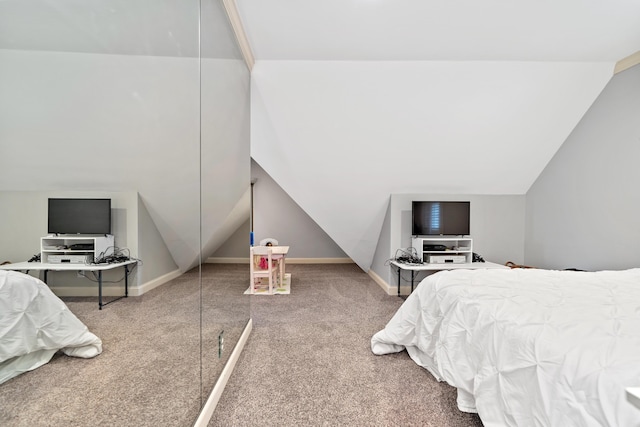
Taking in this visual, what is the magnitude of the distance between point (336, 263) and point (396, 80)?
13.1 feet

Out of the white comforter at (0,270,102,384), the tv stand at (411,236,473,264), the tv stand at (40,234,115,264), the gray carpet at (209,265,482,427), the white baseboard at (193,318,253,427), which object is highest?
the tv stand at (40,234,115,264)

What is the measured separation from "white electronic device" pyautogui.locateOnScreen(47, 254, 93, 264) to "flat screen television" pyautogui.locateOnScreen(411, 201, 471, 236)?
3.58 m

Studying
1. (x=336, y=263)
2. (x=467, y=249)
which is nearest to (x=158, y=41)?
(x=467, y=249)

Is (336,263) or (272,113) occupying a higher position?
(272,113)

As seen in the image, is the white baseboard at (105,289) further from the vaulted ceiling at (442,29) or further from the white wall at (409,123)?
the white wall at (409,123)

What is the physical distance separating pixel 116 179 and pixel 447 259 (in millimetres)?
3700

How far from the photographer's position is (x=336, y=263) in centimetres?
620

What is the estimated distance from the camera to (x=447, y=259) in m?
3.77

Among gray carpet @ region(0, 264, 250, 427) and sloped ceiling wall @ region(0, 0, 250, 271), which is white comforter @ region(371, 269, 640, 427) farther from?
sloped ceiling wall @ region(0, 0, 250, 271)

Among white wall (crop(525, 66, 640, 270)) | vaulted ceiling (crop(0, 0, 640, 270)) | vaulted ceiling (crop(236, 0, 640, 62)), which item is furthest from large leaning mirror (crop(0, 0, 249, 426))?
white wall (crop(525, 66, 640, 270))

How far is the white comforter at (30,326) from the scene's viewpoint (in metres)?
0.47

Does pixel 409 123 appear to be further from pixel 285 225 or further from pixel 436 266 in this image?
pixel 285 225

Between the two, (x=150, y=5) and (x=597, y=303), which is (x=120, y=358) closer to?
(x=150, y=5)

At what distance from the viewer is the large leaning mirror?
496 millimetres
